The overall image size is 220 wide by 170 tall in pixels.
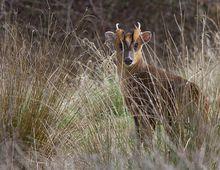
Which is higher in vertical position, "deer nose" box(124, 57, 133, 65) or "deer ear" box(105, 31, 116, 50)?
"deer ear" box(105, 31, 116, 50)

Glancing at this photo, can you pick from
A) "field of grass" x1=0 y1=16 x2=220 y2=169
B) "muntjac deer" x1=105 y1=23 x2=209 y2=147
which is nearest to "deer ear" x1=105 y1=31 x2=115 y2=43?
"muntjac deer" x1=105 y1=23 x2=209 y2=147

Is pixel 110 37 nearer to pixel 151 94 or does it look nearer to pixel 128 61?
pixel 128 61

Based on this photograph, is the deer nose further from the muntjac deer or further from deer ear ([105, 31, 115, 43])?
deer ear ([105, 31, 115, 43])

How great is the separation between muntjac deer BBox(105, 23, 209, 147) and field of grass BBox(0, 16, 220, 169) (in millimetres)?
87

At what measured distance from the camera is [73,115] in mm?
5934

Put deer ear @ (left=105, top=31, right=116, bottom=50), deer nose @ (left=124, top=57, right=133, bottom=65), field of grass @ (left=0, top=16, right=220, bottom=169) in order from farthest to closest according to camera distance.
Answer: deer ear @ (left=105, top=31, right=116, bottom=50), deer nose @ (left=124, top=57, right=133, bottom=65), field of grass @ (left=0, top=16, right=220, bottom=169)

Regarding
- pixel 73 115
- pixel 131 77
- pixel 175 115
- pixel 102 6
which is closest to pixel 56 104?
pixel 73 115

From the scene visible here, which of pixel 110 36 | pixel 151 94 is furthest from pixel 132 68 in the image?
pixel 151 94

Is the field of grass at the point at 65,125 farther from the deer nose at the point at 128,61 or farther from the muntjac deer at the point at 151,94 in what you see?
the deer nose at the point at 128,61

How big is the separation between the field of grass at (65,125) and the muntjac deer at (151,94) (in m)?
0.09

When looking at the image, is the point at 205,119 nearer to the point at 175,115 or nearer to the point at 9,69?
the point at 175,115

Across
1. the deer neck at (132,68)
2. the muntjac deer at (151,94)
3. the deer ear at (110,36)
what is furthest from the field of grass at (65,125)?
the deer ear at (110,36)

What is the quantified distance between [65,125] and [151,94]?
0.72m

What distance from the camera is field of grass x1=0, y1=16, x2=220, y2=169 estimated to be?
4.89 m
